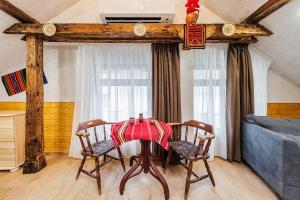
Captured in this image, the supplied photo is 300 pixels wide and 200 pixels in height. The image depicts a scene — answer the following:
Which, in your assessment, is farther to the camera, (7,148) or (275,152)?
(7,148)

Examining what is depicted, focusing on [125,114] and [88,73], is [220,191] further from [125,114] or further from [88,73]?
[88,73]

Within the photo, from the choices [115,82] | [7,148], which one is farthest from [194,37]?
[7,148]

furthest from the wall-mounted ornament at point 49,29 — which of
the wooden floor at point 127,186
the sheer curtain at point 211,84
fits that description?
the sheer curtain at point 211,84

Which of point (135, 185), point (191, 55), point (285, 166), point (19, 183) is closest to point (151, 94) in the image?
point (191, 55)

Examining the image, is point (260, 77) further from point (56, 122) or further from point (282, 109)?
point (56, 122)

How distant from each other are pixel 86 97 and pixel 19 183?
4.78 ft

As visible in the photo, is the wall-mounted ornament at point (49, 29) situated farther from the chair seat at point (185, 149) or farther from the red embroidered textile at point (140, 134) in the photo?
the chair seat at point (185, 149)

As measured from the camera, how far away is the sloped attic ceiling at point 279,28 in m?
2.32

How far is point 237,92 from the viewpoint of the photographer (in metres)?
2.99

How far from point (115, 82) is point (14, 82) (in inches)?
71.2

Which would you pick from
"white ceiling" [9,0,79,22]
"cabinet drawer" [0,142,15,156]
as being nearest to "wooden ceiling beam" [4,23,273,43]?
"white ceiling" [9,0,79,22]

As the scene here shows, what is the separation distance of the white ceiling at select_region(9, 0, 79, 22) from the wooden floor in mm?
2243

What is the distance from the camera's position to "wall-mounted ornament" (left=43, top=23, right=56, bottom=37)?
8.47 ft

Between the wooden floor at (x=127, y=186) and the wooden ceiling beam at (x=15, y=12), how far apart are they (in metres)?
2.14
